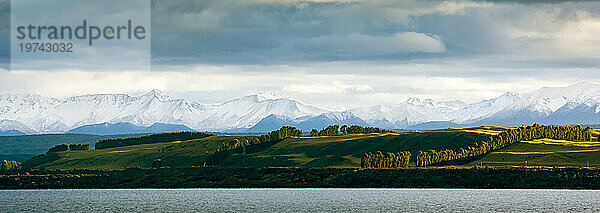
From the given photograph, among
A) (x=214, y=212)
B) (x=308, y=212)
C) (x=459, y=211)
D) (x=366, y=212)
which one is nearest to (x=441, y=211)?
(x=459, y=211)

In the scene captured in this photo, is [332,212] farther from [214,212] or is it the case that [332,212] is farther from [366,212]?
[214,212]

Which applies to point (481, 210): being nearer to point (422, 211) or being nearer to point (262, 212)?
point (422, 211)

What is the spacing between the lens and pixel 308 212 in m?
198

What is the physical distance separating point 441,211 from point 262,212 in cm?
4079

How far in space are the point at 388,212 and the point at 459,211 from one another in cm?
1607

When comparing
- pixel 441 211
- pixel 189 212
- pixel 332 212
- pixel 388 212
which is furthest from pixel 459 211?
pixel 189 212

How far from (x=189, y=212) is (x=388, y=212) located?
45641mm

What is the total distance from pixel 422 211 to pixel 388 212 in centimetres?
802

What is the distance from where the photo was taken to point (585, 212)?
188500 mm

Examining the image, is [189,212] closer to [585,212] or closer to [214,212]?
[214,212]

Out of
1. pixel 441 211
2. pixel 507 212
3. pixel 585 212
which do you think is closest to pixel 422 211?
Answer: pixel 441 211

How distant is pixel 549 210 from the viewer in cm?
19575

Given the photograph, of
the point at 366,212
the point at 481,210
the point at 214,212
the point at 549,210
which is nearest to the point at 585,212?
the point at 549,210

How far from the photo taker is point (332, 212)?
650 feet
